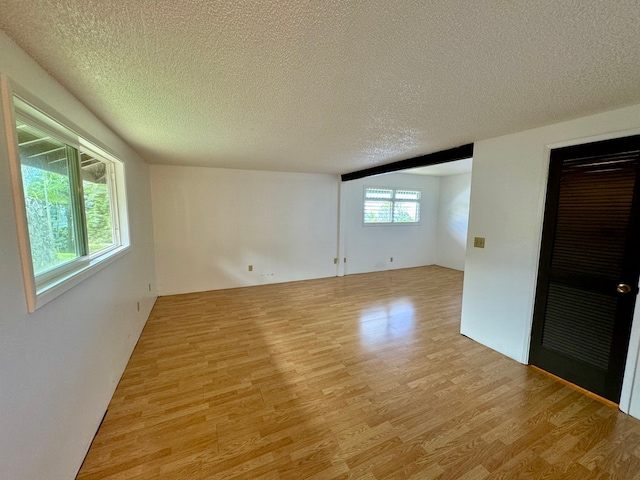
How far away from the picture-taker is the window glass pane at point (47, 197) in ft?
4.20

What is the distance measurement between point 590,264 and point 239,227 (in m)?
4.51

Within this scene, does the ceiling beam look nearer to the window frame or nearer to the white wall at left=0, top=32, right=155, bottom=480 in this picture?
the window frame

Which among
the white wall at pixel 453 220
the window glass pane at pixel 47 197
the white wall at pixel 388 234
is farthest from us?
the white wall at pixel 453 220

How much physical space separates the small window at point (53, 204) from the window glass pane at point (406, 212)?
5.57 metres

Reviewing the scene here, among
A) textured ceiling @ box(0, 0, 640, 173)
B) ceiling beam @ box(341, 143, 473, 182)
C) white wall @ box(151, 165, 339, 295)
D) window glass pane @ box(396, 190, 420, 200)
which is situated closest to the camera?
textured ceiling @ box(0, 0, 640, 173)

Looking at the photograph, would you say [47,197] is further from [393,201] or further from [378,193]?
[393,201]

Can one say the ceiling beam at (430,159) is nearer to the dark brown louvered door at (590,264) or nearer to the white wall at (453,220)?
the dark brown louvered door at (590,264)

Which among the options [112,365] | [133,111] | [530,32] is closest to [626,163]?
[530,32]

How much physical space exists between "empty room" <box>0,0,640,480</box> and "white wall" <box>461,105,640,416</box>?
0.02 metres

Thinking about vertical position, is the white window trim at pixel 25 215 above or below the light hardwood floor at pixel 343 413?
above

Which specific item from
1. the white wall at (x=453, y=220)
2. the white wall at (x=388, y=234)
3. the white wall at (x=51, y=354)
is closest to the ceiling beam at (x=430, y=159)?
the white wall at (x=388, y=234)

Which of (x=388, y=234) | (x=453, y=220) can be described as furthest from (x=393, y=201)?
(x=453, y=220)

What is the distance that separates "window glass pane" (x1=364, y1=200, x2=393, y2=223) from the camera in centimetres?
605

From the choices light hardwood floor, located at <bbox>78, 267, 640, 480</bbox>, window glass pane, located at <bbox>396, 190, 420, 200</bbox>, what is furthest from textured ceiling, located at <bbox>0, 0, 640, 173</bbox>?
window glass pane, located at <bbox>396, 190, 420, 200</bbox>
